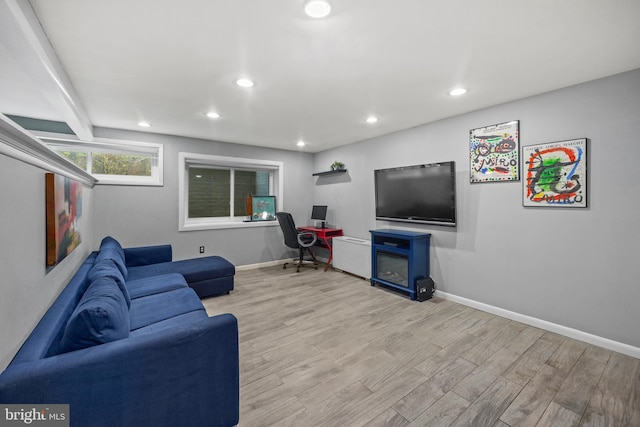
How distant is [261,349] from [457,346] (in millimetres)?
1714

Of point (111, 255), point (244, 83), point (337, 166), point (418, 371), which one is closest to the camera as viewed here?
point (418, 371)

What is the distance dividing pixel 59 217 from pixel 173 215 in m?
2.74

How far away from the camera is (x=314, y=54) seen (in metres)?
2.01

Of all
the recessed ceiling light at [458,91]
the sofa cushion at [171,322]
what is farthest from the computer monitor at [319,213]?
the sofa cushion at [171,322]

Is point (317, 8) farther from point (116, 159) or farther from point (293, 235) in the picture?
point (116, 159)

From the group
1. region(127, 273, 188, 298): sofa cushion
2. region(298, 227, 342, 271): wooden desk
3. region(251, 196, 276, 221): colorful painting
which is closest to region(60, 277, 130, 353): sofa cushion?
region(127, 273, 188, 298): sofa cushion

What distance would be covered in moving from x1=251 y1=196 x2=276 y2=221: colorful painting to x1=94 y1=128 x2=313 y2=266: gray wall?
0.26 m

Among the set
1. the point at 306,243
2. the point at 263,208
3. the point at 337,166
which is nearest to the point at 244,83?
the point at 337,166

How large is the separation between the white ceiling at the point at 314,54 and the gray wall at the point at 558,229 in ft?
0.82

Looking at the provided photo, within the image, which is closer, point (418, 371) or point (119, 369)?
point (119, 369)

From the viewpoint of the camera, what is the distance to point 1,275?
3.39 ft

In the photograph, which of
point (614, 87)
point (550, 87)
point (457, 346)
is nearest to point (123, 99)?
point (457, 346)

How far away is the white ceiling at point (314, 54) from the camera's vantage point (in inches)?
61.3

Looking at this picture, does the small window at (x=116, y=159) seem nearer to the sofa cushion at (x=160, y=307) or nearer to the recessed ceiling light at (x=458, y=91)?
the sofa cushion at (x=160, y=307)
